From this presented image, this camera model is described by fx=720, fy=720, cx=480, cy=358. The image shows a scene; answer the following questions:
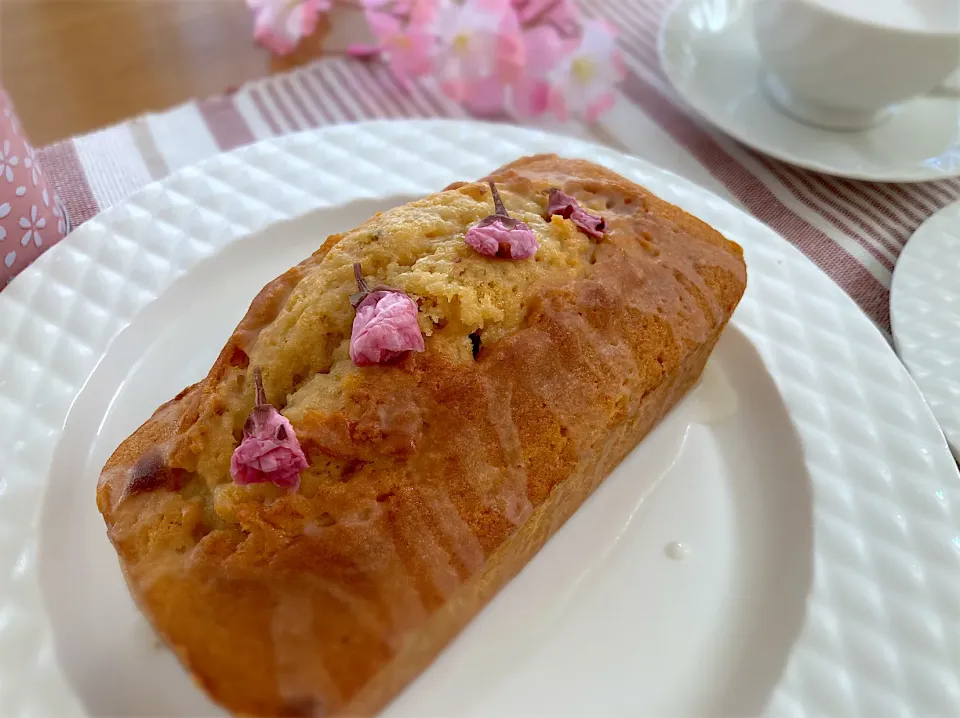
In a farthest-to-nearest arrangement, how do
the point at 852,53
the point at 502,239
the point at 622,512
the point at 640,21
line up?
the point at 640,21 < the point at 852,53 < the point at 622,512 < the point at 502,239

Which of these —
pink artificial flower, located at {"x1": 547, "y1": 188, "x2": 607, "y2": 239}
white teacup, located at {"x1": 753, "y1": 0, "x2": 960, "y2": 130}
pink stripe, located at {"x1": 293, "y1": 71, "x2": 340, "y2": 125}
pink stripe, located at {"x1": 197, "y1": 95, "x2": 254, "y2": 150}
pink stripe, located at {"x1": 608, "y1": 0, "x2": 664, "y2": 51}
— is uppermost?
white teacup, located at {"x1": 753, "y1": 0, "x2": 960, "y2": 130}

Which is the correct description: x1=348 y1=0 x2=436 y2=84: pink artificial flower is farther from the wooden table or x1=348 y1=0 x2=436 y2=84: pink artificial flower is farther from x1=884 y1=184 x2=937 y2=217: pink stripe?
x1=884 y1=184 x2=937 y2=217: pink stripe

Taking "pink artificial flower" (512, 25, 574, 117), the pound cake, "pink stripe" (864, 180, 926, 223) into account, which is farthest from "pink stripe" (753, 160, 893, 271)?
the pound cake

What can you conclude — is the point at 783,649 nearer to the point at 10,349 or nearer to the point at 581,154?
the point at 581,154

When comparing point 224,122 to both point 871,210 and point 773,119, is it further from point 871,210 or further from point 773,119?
point 871,210

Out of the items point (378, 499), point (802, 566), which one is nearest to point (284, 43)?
point (378, 499)

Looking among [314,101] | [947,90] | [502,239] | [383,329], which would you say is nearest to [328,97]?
[314,101]
